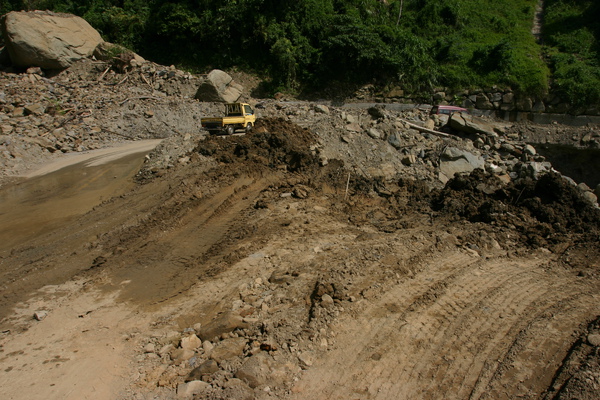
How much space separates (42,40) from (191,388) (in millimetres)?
27640

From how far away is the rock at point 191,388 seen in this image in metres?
4.89

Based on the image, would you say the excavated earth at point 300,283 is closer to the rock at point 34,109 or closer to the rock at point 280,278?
the rock at point 280,278

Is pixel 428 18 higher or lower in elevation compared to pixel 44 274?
higher

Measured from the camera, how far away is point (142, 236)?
29.8ft

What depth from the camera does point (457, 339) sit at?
5.71 m

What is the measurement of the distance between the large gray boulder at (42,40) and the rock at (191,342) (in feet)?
85.2

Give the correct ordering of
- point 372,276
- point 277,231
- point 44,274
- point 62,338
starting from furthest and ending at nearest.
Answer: point 277,231 < point 44,274 < point 372,276 < point 62,338

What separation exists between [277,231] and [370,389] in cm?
446

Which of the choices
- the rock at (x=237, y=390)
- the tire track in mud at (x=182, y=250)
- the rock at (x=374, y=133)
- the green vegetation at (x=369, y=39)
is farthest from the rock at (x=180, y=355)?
the green vegetation at (x=369, y=39)

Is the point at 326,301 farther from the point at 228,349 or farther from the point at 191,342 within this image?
the point at 191,342

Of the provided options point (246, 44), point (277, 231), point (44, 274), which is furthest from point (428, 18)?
point (44, 274)

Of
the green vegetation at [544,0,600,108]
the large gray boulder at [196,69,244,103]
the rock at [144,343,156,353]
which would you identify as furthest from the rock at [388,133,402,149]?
the green vegetation at [544,0,600,108]

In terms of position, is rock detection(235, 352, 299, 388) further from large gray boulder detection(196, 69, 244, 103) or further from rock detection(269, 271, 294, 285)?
large gray boulder detection(196, 69, 244, 103)

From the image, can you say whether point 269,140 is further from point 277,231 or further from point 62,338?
point 62,338
